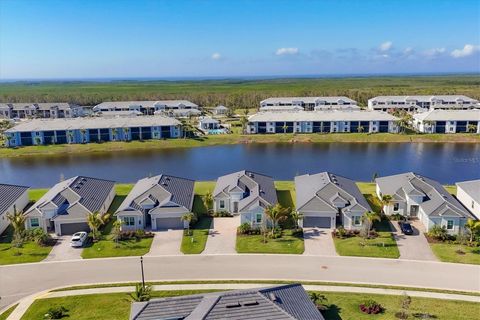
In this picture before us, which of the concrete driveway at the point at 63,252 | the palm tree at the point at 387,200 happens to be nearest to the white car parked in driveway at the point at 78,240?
the concrete driveway at the point at 63,252

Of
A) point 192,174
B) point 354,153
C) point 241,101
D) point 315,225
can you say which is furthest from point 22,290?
point 241,101

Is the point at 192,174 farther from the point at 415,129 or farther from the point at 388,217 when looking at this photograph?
the point at 415,129

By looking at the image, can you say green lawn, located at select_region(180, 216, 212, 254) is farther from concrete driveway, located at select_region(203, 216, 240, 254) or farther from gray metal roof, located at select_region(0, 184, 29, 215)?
gray metal roof, located at select_region(0, 184, 29, 215)

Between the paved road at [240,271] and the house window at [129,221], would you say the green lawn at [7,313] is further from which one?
the house window at [129,221]

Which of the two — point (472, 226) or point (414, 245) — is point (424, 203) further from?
point (414, 245)

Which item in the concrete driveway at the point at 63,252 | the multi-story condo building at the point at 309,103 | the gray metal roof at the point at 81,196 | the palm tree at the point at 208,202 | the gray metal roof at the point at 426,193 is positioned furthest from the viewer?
the multi-story condo building at the point at 309,103

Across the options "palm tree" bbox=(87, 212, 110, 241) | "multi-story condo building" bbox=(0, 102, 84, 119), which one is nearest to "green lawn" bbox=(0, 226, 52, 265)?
"palm tree" bbox=(87, 212, 110, 241)
